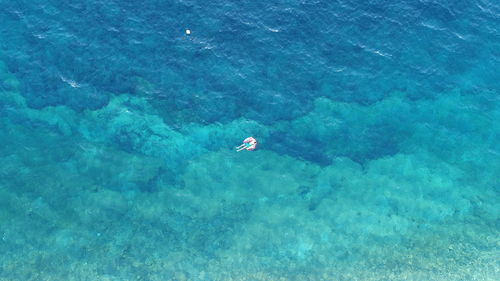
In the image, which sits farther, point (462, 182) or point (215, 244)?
point (462, 182)

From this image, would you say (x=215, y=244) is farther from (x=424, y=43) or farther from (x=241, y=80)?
(x=424, y=43)

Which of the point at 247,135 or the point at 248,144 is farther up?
the point at 247,135

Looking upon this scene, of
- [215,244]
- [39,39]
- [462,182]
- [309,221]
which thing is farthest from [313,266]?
[39,39]

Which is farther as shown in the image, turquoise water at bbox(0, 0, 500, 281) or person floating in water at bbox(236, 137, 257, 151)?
person floating in water at bbox(236, 137, 257, 151)

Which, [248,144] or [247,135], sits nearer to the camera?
[248,144]
